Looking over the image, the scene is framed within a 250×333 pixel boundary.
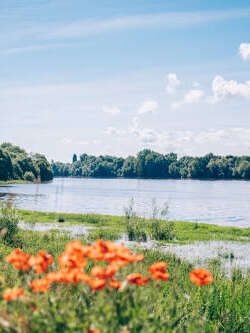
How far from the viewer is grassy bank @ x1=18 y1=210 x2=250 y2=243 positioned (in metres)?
19.8

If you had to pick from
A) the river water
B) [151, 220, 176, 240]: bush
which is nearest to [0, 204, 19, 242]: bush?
the river water

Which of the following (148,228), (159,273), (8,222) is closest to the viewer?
(159,273)

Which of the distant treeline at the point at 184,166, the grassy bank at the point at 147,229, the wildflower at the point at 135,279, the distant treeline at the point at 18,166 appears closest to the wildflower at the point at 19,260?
the wildflower at the point at 135,279

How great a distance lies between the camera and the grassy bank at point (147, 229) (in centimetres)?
1977

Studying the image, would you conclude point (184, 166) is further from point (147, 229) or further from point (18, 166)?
point (147, 229)

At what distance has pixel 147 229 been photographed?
1881 centimetres

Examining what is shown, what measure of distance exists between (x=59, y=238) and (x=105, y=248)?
1385 cm

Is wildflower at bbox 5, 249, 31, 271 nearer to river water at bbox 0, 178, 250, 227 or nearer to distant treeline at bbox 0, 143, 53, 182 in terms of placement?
river water at bbox 0, 178, 250, 227

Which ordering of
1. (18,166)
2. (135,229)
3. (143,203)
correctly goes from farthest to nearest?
(18,166)
(143,203)
(135,229)

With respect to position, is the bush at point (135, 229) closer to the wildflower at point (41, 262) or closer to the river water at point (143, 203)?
the river water at point (143, 203)

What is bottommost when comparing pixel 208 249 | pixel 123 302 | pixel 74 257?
pixel 208 249

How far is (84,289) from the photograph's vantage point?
3.02 m

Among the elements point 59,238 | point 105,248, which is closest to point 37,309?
point 105,248

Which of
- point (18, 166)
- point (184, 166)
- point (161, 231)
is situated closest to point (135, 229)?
point (161, 231)
